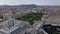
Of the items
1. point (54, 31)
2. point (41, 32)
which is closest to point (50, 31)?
point (54, 31)

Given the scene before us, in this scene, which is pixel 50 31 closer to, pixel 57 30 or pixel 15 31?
pixel 57 30

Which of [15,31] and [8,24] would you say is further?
[8,24]

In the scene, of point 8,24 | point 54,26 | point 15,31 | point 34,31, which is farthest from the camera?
point 54,26

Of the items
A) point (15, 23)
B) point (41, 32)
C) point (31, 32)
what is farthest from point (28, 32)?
point (15, 23)

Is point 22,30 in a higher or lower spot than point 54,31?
higher

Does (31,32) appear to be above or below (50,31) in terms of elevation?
above

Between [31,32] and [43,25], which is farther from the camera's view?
[43,25]

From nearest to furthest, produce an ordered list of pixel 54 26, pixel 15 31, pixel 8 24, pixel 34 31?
pixel 15 31, pixel 34 31, pixel 8 24, pixel 54 26

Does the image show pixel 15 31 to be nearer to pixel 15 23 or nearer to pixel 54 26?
pixel 15 23

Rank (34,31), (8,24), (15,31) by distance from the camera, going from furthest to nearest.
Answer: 1. (8,24)
2. (34,31)
3. (15,31)
